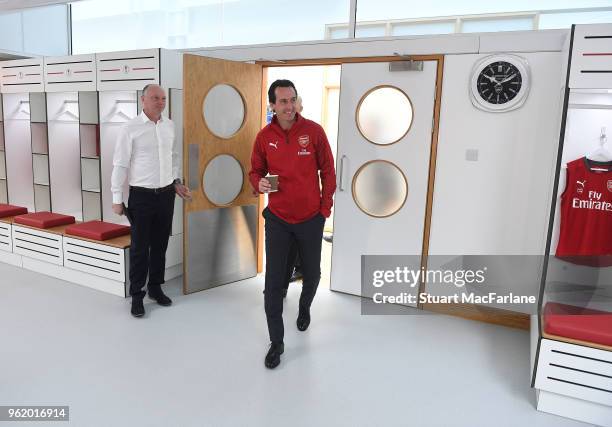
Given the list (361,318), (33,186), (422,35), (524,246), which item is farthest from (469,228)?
(33,186)

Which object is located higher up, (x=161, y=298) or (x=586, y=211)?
(x=586, y=211)

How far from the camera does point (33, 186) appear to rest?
5.90 metres

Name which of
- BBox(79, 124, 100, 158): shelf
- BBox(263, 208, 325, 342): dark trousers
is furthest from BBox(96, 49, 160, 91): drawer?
BBox(263, 208, 325, 342): dark trousers

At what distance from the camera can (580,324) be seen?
2.44m

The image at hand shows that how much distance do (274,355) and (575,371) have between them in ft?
5.52

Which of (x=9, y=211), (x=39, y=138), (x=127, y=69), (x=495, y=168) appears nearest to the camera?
(x=495, y=168)

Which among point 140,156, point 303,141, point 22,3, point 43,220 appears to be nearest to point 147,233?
point 140,156

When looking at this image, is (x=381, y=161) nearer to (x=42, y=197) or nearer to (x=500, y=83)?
(x=500, y=83)

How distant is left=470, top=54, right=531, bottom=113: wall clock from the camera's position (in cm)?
336

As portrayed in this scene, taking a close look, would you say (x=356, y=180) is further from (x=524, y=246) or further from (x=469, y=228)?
(x=524, y=246)

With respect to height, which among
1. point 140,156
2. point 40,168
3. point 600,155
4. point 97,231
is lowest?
point 97,231

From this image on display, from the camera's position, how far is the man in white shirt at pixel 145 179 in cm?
341

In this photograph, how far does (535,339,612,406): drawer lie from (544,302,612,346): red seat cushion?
0.05m

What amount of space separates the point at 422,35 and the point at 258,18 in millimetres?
1679
